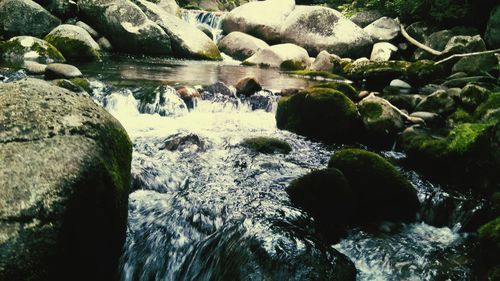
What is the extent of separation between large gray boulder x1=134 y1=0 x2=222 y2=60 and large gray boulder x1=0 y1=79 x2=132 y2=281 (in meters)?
14.7

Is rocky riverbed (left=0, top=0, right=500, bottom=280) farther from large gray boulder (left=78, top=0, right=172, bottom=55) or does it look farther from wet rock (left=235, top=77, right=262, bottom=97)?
large gray boulder (left=78, top=0, right=172, bottom=55)

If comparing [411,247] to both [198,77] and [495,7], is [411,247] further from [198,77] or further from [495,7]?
[495,7]

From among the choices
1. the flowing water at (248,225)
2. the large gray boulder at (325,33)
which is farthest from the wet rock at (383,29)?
the flowing water at (248,225)

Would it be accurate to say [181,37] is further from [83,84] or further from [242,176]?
[242,176]

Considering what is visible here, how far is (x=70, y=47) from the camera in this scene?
1291cm

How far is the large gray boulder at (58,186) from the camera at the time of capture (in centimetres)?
242

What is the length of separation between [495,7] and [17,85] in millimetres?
16868

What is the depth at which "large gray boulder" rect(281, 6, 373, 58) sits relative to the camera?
18.9m

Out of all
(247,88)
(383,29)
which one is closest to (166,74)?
(247,88)

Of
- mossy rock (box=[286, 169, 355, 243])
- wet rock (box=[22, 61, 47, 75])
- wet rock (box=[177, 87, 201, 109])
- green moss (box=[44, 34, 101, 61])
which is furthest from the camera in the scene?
green moss (box=[44, 34, 101, 61])

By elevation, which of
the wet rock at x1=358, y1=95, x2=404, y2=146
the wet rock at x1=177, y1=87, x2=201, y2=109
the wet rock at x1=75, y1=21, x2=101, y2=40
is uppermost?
the wet rock at x1=75, y1=21, x2=101, y2=40

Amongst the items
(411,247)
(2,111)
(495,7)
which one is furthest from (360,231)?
(495,7)

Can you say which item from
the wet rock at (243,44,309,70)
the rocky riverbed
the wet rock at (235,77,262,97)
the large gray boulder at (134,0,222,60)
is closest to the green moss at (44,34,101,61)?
the rocky riverbed

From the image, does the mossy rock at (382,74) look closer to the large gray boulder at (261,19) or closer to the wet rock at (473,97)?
the wet rock at (473,97)
